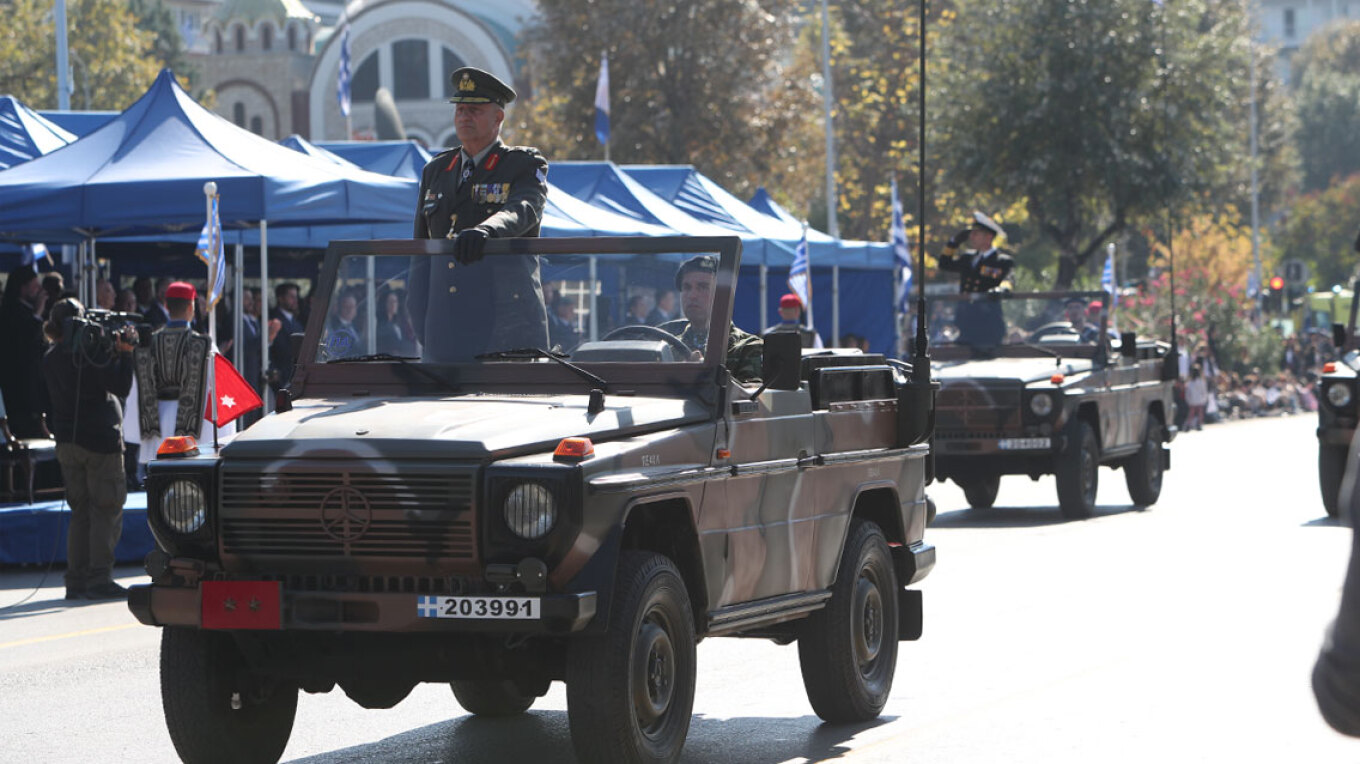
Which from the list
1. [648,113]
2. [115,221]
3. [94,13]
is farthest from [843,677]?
[94,13]

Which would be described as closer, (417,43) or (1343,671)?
(1343,671)

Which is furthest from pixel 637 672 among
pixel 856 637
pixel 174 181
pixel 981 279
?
A: pixel 981 279

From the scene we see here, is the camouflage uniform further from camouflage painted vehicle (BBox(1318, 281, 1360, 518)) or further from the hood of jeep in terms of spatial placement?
camouflage painted vehicle (BBox(1318, 281, 1360, 518))

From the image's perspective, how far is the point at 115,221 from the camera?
16.8m

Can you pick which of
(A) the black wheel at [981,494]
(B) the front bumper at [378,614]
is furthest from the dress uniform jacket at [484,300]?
(A) the black wheel at [981,494]

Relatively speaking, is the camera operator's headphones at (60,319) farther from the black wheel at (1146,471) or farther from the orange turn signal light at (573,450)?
the black wheel at (1146,471)

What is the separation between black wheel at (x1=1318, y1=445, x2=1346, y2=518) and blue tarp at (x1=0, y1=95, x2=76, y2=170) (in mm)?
11453

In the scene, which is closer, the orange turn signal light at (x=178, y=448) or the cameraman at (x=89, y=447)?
the orange turn signal light at (x=178, y=448)

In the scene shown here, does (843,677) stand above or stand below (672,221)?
below

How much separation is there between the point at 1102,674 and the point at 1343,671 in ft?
22.8

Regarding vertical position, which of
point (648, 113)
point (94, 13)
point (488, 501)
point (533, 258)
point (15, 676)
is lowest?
point (15, 676)

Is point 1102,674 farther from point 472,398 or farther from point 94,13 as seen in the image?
point 94,13

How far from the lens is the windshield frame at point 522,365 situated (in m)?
7.33

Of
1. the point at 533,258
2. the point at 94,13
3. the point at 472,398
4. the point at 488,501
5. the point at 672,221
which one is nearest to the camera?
the point at 488,501
